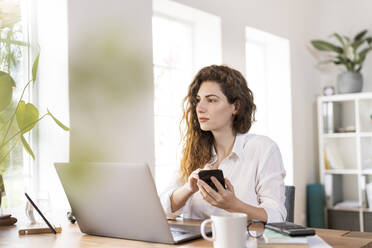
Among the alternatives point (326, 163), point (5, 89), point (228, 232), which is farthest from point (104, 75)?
point (326, 163)

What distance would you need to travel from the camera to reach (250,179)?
1.93 metres

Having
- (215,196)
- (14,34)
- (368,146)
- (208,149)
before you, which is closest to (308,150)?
(368,146)

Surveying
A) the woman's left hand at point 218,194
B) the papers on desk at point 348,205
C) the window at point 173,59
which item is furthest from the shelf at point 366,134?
the woman's left hand at point 218,194

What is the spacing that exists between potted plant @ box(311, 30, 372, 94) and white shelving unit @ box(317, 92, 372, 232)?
0.37ft

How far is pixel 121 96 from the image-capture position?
0.27 meters

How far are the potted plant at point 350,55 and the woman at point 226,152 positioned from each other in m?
2.68

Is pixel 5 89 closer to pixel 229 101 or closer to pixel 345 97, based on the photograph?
pixel 229 101

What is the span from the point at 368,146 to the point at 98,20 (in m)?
4.61

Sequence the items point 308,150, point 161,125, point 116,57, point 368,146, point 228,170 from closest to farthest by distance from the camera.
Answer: point 116,57, point 228,170, point 161,125, point 368,146, point 308,150

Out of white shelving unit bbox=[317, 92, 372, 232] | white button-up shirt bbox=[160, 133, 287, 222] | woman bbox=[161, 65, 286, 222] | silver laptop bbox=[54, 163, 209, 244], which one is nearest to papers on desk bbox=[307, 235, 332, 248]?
silver laptop bbox=[54, 163, 209, 244]

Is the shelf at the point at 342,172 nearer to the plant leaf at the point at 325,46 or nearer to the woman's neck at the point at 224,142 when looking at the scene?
the plant leaf at the point at 325,46

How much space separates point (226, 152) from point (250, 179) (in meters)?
0.23

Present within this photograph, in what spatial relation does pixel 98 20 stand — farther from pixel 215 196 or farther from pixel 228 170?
pixel 228 170

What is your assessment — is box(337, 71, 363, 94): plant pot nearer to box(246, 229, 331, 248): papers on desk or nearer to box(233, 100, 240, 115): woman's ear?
box(233, 100, 240, 115): woman's ear
